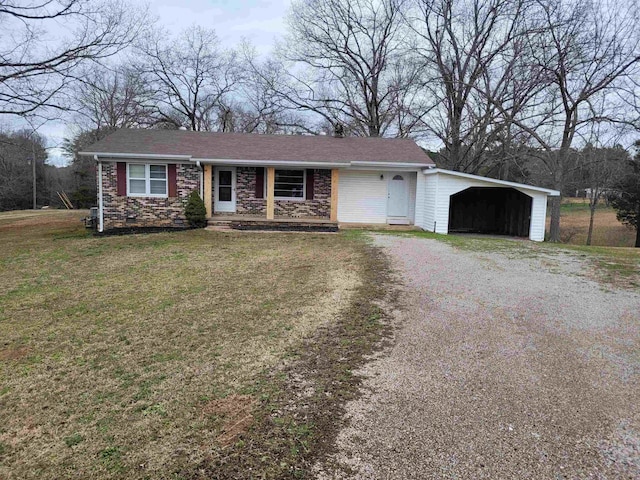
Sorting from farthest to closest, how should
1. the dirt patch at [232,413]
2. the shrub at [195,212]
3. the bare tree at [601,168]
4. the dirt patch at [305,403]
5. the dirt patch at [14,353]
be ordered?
the bare tree at [601,168] → the shrub at [195,212] → the dirt patch at [14,353] → the dirt patch at [232,413] → the dirt patch at [305,403]

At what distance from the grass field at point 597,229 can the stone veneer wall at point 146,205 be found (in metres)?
19.0

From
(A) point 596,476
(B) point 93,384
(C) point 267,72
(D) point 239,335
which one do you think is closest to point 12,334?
(B) point 93,384

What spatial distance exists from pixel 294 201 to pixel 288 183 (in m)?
0.68

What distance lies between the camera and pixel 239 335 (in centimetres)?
476

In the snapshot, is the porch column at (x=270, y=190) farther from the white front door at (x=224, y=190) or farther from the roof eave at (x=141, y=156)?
the roof eave at (x=141, y=156)

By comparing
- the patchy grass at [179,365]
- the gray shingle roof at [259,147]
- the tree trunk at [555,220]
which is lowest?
the patchy grass at [179,365]

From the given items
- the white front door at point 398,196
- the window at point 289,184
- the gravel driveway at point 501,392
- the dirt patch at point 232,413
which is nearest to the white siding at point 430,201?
the white front door at point 398,196

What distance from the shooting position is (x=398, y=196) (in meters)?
16.3

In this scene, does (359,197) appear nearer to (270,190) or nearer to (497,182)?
(270,190)

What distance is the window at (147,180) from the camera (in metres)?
14.5

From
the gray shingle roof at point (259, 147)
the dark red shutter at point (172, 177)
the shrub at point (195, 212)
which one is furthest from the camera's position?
the gray shingle roof at point (259, 147)

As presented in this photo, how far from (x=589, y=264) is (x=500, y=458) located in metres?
7.94

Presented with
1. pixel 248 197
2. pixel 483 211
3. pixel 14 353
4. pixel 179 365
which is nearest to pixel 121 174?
pixel 248 197

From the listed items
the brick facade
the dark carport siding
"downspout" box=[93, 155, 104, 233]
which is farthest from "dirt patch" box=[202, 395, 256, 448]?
the dark carport siding
